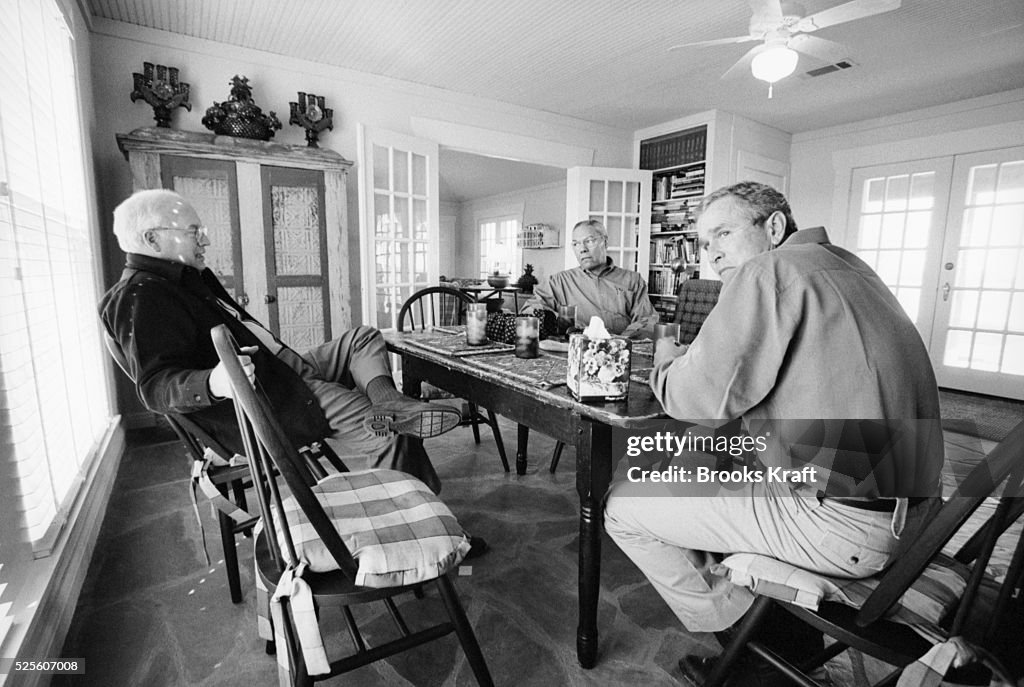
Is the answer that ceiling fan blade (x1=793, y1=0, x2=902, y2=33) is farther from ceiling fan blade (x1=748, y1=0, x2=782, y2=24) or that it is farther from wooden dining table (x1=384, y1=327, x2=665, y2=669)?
wooden dining table (x1=384, y1=327, x2=665, y2=669)

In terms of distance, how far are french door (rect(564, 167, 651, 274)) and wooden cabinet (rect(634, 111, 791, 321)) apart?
126mm

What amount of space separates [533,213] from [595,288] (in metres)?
6.76

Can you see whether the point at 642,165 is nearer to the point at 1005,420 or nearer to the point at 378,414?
the point at 1005,420

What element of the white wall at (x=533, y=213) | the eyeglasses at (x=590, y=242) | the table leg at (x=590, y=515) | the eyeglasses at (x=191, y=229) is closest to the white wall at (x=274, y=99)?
the eyeglasses at (x=590, y=242)

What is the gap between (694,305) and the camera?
9.43 ft

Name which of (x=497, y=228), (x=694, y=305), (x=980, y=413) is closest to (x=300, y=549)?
(x=694, y=305)

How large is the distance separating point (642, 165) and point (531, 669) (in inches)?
206

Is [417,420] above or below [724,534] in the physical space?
above

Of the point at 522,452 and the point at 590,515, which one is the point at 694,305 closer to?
the point at 522,452

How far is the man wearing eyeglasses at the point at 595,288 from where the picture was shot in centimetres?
283

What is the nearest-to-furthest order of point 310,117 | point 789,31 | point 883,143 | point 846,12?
point 846,12
point 789,31
point 310,117
point 883,143

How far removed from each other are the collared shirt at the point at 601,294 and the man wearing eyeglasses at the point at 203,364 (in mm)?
1216

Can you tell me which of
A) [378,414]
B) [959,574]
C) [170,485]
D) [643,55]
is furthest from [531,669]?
[643,55]

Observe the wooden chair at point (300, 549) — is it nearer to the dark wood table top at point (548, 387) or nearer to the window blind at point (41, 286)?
the dark wood table top at point (548, 387)
